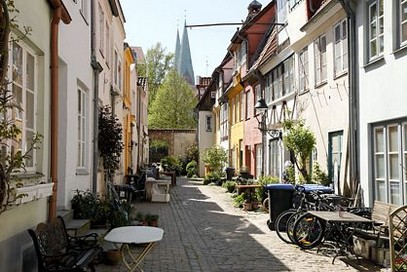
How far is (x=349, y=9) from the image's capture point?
448 inches

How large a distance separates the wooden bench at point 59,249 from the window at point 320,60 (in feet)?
29.4

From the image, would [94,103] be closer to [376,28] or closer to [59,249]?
[59,249]

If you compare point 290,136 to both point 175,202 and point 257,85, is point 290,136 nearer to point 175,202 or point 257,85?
point 175,202

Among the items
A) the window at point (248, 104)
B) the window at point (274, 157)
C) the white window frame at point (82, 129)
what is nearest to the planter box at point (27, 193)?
the white window frame at point (82, 129)

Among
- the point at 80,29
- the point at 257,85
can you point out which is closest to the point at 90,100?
the point at 80,29

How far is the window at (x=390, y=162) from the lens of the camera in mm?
9398

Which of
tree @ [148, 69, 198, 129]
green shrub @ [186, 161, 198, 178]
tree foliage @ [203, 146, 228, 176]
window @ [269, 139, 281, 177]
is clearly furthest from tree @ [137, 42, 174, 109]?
window @ [269, 139, 281, 177]

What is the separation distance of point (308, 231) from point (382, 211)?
158 centimetres

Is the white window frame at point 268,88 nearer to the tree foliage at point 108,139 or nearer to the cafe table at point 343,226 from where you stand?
the tree foliage at point 108,139

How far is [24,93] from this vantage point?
630 centimetres

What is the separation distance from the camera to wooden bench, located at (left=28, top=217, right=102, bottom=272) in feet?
18.2

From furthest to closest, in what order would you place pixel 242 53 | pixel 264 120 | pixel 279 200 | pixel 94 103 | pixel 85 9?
pixel 242 53 < pixel 264 120 < pixel 279 200 < pixel 94 103 < pixel 85 9

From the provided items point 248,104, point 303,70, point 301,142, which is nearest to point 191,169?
point 248,104

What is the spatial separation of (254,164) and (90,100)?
13.6 metres
